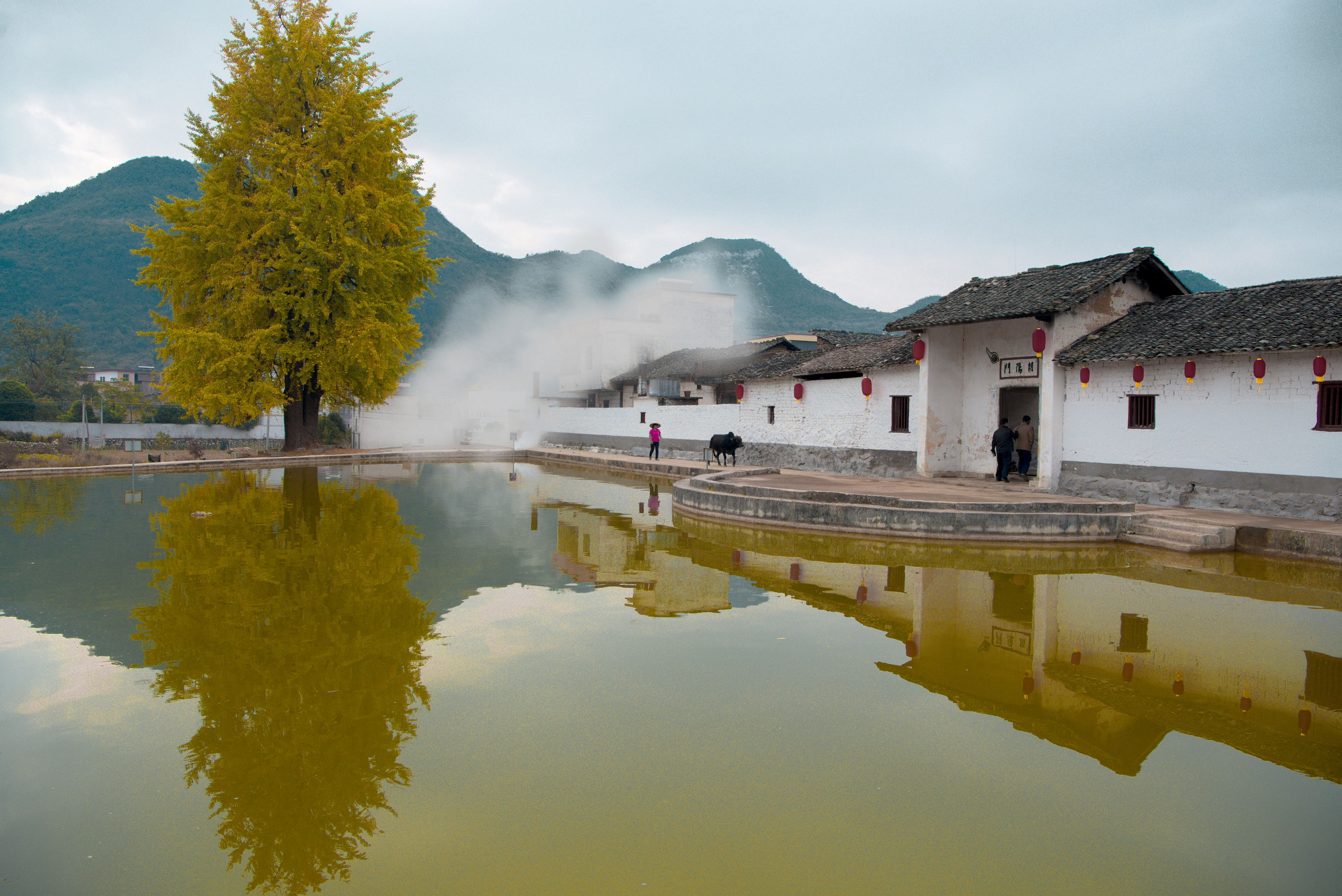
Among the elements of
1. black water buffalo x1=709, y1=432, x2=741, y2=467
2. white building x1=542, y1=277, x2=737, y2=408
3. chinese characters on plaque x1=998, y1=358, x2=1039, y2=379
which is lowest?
black water buffalo x1=709, y1=432, x2=741, y2=467

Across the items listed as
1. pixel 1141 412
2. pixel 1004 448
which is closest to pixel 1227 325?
pixel 1141 412

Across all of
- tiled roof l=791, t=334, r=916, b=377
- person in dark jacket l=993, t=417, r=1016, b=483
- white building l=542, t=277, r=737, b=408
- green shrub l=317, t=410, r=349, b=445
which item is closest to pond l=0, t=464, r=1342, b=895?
person in dark jacket l=993, t=417, r=1016, b=483

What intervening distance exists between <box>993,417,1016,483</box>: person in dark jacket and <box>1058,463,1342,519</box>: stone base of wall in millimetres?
1279

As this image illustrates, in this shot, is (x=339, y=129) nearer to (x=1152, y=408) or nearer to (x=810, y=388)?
(x=810, y=388)

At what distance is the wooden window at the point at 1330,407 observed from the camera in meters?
10.8

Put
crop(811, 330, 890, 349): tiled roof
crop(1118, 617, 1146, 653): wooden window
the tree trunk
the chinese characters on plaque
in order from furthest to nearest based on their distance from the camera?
1. crop(811, 330, 890, 349): tiled roof
2. the tree trunk
3. the chinese characters on plaque
4. crop(1118, 617, 1146, 653): wooden window

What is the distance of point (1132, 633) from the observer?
248 inches

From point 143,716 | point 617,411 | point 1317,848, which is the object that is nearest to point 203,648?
point 143,716

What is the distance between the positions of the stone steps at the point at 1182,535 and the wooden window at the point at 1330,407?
246 centimetres

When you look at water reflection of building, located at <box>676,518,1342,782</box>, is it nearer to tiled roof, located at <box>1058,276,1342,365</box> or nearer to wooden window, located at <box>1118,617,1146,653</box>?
wooden window, located at <box>1118,617,1146,653</box>

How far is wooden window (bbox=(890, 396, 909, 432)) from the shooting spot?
18.4 meters

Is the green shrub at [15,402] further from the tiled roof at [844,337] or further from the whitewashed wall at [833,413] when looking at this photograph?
the tiled roof at [844,337]

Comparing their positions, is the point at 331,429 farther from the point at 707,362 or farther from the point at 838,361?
the point at 838,361

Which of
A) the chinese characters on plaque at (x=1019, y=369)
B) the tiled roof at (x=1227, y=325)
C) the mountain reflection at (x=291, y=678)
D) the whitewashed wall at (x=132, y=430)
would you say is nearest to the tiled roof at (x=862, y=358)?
the chinese characters on plaque at (x=1019, y=369)
